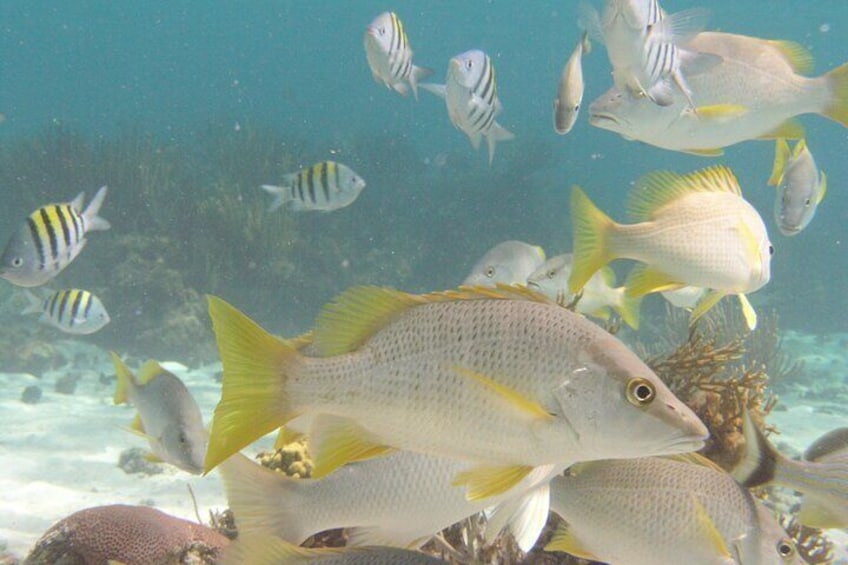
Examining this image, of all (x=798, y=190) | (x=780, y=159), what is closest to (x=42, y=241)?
(x=780, y=159)

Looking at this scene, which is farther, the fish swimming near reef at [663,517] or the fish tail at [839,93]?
the fish tail at [839,93]

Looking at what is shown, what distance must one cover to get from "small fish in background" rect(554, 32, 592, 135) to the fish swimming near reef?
2.42 meters

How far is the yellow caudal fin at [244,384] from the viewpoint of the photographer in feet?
4.83

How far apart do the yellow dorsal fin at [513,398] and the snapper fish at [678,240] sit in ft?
5.02

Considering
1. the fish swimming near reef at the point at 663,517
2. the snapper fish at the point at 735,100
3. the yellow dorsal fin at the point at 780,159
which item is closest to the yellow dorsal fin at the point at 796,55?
the snapper fish at the point at 735,100

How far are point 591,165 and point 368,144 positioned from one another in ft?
163

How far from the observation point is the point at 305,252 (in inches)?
631

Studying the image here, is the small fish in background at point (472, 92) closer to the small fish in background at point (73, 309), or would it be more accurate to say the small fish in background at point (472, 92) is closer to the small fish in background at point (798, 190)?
the small fish in background at point (798, 190)

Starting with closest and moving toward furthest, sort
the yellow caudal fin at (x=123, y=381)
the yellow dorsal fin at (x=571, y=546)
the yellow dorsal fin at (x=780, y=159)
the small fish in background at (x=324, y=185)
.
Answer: the yellow dorsal fin at (x=571, y=546)
the yellow caudal fin at (x=123, y=381)
the yellow dorsal fin at (x=780, y=159)
the small fish in background at (x=324, y=185)

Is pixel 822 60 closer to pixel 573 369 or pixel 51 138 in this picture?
pixel 51 138

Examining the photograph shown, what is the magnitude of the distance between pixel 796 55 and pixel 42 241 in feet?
18.3

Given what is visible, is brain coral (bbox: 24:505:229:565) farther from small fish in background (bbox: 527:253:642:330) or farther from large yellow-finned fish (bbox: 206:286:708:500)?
small fish in background (bbox: 527:253:642:330)

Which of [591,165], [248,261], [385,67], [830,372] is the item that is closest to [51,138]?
[248,261]

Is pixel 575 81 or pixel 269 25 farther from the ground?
pixel 269 25
